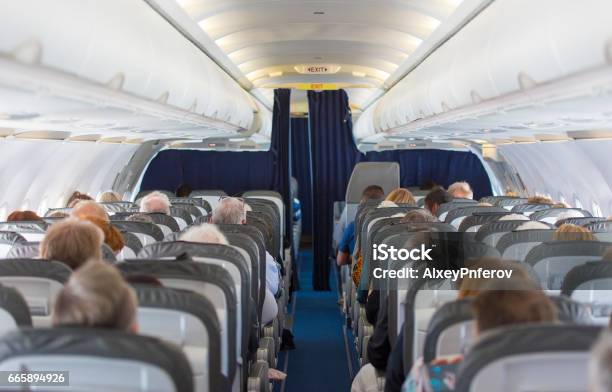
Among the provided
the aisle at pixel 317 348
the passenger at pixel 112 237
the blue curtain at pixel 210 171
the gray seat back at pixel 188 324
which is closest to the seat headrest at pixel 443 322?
the gray seat back at pixel 188 324

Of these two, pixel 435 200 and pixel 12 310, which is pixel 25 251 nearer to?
pixel 12 310

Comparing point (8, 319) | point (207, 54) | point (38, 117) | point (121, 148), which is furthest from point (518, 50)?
point (121, 148)

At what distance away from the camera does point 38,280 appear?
160 inches

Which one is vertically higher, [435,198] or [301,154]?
[301,154]

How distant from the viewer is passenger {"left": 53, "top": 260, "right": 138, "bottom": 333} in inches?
112

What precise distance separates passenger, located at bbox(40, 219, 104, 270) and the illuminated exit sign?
35.3 feet

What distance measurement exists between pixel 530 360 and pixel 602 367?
0.61 metres

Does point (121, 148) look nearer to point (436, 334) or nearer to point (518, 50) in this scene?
point (518, 50)

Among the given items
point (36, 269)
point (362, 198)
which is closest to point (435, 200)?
point (362, 198)

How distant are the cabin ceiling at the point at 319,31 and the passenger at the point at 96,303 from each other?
5562 millimetres

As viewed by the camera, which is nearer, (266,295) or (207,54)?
(266,295)

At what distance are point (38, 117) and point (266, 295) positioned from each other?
2447mm

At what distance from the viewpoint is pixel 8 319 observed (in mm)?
3447

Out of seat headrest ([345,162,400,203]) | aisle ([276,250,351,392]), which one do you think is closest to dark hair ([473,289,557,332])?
aisle ([276,250,351,392])
